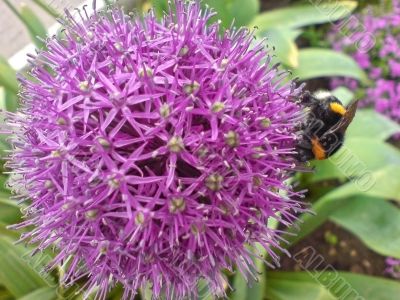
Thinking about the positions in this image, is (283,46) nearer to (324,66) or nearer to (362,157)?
(324,66)

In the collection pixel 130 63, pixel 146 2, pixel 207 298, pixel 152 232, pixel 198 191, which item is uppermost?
pixel 146 2

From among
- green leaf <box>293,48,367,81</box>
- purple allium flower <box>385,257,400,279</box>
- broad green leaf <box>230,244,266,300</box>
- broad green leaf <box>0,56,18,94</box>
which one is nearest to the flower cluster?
green leaf <box>293,48,367,81</box>

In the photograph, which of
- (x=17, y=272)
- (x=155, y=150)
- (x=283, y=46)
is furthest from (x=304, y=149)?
(x=17, y=272)

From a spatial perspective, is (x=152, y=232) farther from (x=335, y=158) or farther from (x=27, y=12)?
(x=27, y=12)

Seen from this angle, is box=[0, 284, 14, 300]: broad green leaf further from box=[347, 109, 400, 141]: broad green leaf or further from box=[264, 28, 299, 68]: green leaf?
box=[347, 109, 400, 141]: broad green leaf

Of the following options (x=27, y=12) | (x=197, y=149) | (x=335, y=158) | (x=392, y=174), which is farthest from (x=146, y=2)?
(x=197, y=149)

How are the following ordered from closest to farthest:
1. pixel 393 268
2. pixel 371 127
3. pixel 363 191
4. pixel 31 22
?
pixel 363 191, pixel 31 22, pixel 371 127, pixel 393 268
